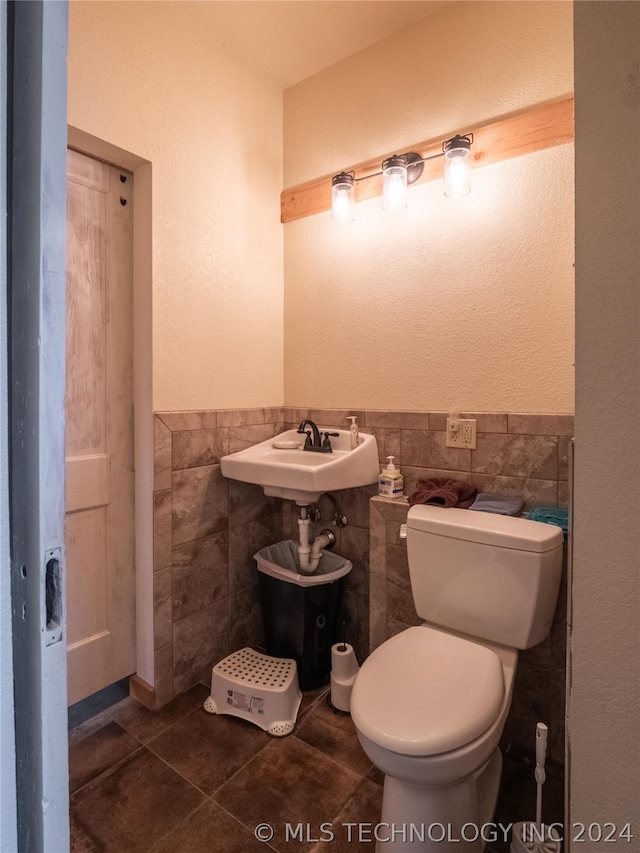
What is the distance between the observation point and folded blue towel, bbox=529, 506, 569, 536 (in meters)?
1.37

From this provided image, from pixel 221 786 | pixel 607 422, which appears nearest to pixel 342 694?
pixel 221 786

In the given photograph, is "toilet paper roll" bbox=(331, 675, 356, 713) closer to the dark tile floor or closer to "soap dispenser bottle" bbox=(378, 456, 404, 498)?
the dark tile floor

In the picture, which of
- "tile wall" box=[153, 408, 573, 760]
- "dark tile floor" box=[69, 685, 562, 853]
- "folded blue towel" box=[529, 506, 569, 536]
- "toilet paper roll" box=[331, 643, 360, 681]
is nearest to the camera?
"dark tile floor" box=[69, 685, 562, 853]

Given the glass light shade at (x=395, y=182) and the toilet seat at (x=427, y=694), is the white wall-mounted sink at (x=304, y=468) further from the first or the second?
the glass light shade at (x=395, y=182)

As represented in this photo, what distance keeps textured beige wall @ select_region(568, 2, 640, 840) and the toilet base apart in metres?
0.53

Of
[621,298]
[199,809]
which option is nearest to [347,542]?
Answer: [199,809]

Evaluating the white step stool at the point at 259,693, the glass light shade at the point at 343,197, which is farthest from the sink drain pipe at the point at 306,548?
the glass light shade at the point at 343,197

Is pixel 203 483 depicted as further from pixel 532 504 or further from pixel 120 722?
pixel 532 504

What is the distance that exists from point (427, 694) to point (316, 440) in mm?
1120

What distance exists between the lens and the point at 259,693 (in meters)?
1.61

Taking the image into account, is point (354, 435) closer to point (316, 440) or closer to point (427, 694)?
point (316, 440)

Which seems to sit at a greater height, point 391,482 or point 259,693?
point 391,482

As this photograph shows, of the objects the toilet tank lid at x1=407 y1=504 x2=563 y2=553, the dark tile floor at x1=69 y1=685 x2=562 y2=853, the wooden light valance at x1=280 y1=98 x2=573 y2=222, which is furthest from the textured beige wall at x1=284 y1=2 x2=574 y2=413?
the dark tile floor at x1=69 y1=685 x2=562 y2=853

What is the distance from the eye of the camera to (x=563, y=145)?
1.47 metres
